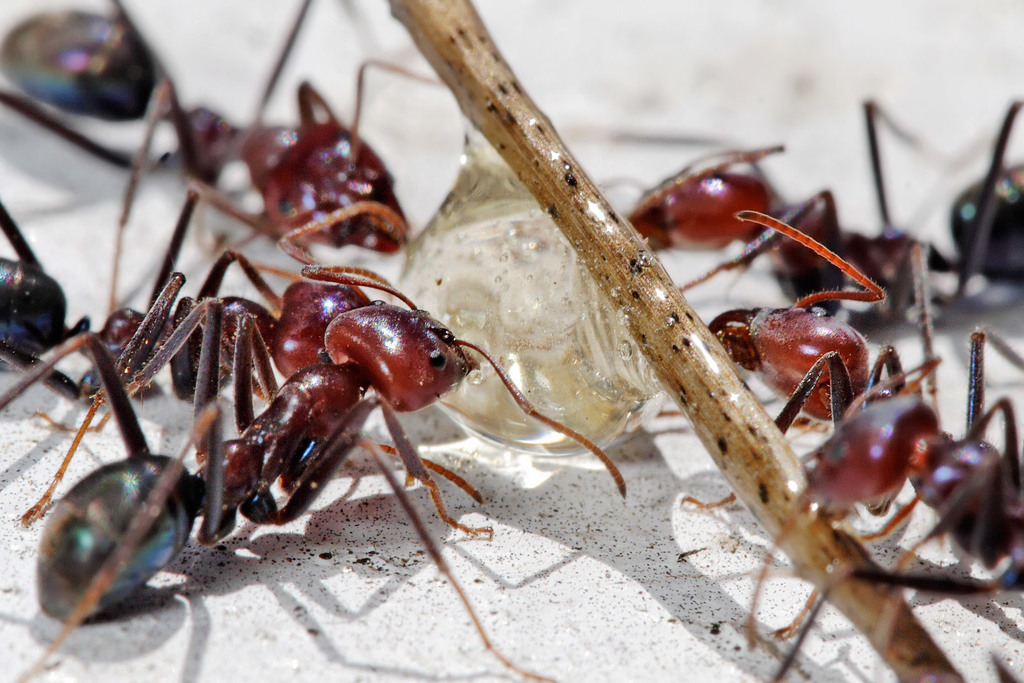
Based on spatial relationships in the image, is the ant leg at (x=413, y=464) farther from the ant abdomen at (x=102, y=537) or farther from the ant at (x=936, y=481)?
the ant at (x=936, y=481)

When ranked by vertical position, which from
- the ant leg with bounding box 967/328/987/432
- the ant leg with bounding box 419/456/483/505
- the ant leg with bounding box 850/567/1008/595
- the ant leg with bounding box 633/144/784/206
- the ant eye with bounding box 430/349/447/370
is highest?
the ant leg with bounding box 633/144/784/206

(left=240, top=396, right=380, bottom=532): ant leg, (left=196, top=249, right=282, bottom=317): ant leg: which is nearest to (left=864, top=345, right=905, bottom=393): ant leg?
(left=240, top=396, right=380, bottom=532): ant leg

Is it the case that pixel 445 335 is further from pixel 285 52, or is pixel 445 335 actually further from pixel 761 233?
pixel 285 52

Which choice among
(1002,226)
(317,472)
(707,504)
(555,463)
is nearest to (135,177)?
(317,472)

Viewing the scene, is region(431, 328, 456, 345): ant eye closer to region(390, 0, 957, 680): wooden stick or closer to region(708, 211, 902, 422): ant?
region(390, 0, 957, 680): wooden stick

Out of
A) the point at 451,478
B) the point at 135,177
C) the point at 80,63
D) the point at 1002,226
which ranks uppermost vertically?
the point at 80,63
